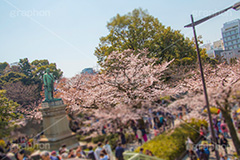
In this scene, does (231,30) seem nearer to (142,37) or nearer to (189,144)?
(142,37)

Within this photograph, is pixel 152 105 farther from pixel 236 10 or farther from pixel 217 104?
pixel 236 10

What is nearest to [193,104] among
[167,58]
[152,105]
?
[152,105]

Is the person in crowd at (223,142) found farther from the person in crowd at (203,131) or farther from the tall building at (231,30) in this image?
the tall building at (231,30)

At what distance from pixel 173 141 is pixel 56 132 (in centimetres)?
246

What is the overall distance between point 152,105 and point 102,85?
3.39 m

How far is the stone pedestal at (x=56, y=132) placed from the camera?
3.00 meters

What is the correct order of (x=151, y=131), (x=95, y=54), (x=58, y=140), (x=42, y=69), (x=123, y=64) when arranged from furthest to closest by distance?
(x=42, y=69) < (x=95, y=54) < (x=123, y=64) < (x=151, y=131) < (x=58, y=140)

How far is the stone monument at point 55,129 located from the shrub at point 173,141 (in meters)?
1.38

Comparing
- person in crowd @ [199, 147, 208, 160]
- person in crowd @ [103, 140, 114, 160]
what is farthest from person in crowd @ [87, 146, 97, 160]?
person in crowd @ [199, 147, 208, 160]

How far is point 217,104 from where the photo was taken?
3.23 metres

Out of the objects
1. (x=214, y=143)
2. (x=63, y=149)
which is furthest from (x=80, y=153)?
(x=214, y=143)

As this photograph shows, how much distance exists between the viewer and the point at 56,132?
3154mm

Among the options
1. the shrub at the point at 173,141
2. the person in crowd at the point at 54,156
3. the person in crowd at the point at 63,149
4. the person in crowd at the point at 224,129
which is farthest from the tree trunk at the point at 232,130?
the person in crowd at the point at 54,156

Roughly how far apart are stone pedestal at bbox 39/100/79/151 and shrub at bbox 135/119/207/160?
1.36 m
